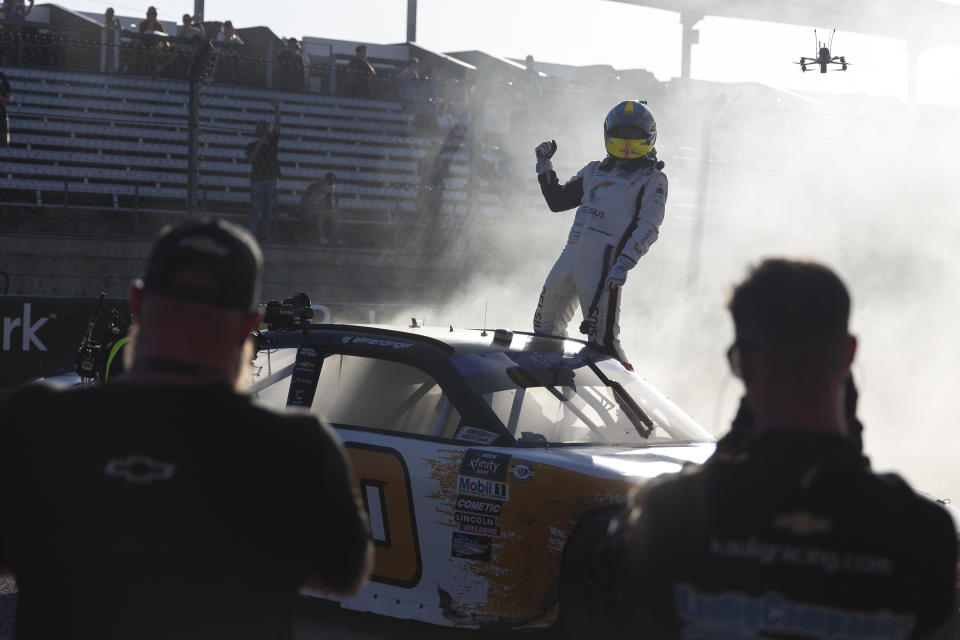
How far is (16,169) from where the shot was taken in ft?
54.8

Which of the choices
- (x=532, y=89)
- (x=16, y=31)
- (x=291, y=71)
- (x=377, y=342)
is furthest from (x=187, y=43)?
(x=377, y=342)

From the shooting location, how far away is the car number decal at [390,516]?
178 inches

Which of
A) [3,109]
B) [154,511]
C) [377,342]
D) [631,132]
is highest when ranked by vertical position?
[3,109]

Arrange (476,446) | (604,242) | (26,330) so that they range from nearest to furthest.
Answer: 1. (476,446)
2. (604,242)
3. (26,330)

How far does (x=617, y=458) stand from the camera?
451 cm

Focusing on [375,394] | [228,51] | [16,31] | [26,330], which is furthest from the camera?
[228,51]

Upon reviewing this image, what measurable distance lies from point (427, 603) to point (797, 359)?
9.40 ft

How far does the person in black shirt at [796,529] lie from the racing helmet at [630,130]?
5740mm

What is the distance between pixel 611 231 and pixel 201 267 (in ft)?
18.9

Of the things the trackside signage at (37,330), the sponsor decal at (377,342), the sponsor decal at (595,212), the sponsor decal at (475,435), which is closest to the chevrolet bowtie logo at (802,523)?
the sponsor decal at (475,435)

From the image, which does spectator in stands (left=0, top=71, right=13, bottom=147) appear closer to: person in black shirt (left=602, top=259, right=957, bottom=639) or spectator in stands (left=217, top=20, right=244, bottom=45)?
spectator in stands (left=217, top=20, right=244, bottom=45)

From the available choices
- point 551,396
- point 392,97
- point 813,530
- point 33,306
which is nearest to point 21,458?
point 813,530

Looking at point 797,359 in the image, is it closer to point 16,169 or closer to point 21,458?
point 21,458

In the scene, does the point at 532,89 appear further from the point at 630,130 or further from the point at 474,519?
the point at 474,519
